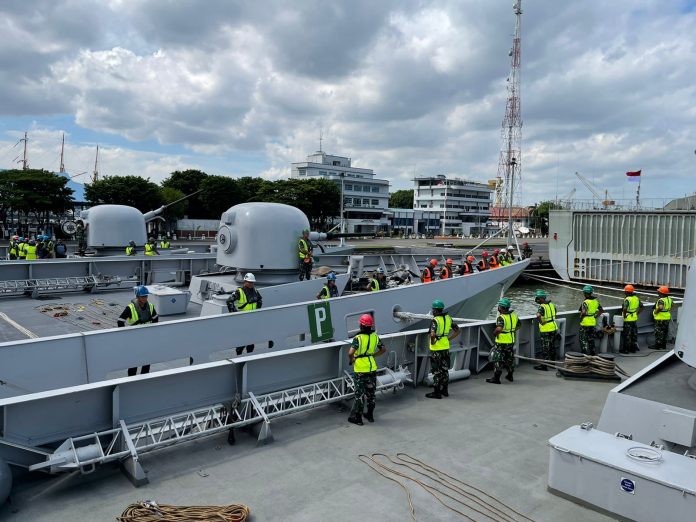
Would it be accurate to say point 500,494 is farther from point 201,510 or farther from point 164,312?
point 164,312

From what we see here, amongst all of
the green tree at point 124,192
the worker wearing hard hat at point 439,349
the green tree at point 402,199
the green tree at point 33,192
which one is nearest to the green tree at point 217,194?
the green tree at point 124,192

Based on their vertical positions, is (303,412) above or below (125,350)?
below

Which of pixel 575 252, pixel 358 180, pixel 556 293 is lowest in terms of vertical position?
pixel 556 293

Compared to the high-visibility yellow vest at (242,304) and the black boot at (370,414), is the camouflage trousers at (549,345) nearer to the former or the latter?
the black boot at (370,414)

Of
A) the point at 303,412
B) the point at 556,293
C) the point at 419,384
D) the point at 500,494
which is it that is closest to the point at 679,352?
the point at 500,494

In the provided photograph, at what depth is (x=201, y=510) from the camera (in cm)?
409

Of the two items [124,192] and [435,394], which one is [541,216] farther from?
[435,394]

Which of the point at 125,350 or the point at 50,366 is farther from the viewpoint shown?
the point at 125,350

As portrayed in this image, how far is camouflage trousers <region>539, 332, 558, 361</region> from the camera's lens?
9422mm

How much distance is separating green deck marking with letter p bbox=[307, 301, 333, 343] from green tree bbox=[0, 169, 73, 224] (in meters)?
42.9

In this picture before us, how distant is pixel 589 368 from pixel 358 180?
85104 millimetres

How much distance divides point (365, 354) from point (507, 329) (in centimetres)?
300

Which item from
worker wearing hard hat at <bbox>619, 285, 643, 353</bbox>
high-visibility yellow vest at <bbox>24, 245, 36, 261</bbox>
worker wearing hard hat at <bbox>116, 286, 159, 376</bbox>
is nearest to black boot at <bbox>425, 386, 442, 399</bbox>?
worker wearing hard hat at <bbox>116, 286, 159, 376</bbox>

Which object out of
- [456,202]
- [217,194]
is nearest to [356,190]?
[456,202]
